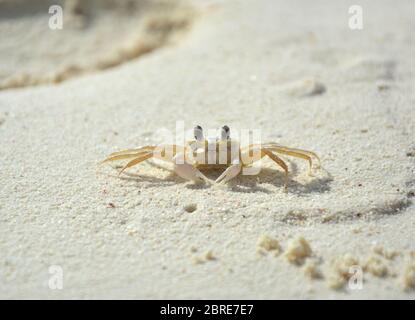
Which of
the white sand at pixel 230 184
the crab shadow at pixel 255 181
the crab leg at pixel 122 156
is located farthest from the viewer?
the crab leg at pixel 122 156

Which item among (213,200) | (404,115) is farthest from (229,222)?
(404,115)

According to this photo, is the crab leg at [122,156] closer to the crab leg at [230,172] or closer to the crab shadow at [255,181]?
the crab shadow at [255,181]

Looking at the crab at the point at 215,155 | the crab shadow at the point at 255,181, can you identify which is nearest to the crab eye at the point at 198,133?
the crab at the point at 215,155

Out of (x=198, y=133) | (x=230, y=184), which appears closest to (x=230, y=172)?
(x=230, y=184)

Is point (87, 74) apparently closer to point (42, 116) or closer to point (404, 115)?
point (42, 116)

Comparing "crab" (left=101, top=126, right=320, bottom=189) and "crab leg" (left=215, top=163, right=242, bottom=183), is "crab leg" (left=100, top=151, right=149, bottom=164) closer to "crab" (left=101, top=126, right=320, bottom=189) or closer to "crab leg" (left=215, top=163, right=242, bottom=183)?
"crab" (left=101, top=126, right=320, bottom=189)

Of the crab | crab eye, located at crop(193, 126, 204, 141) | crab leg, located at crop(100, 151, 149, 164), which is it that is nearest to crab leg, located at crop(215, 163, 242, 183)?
the crab
